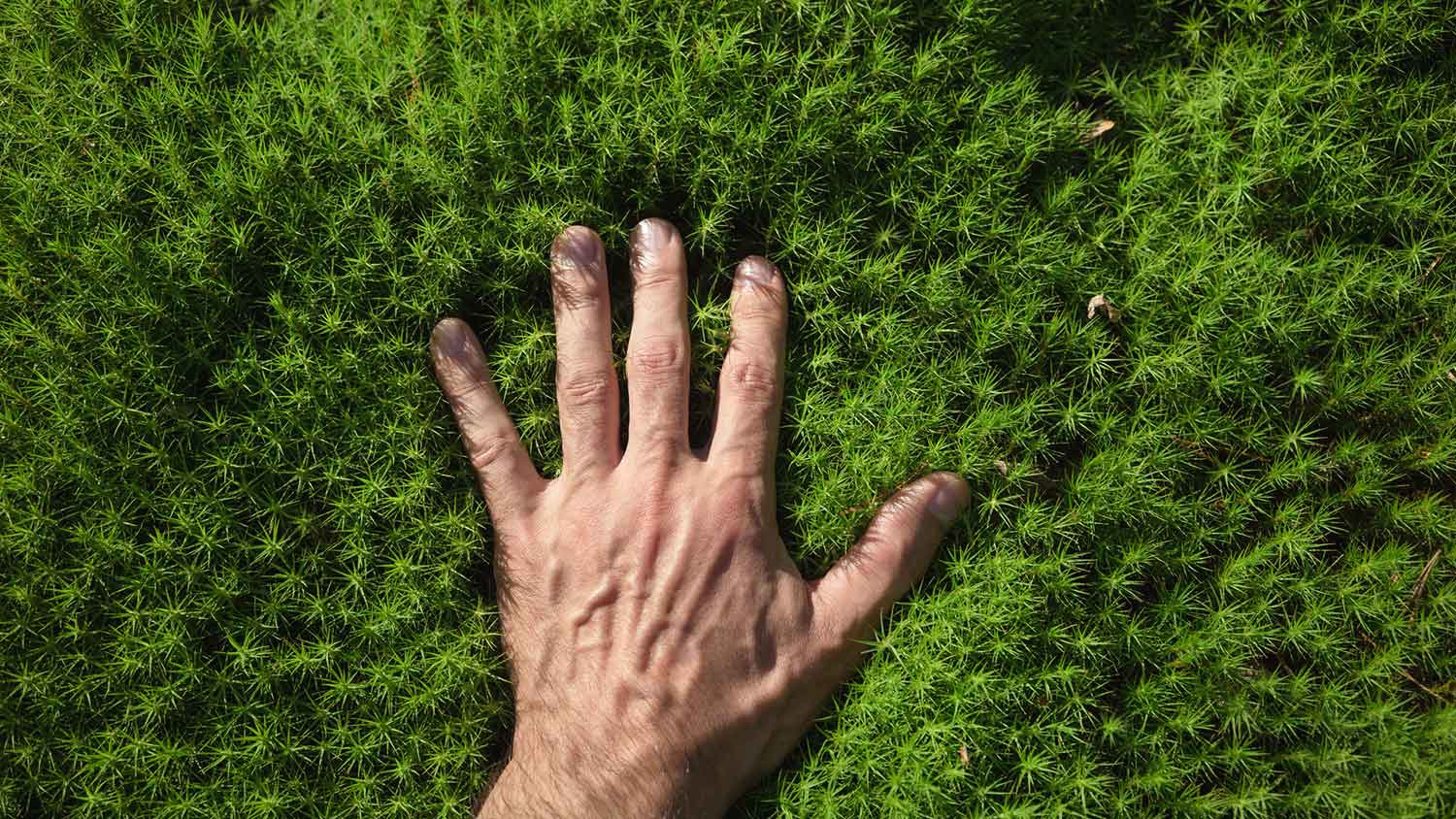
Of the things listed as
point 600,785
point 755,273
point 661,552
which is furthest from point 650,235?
point 600,785

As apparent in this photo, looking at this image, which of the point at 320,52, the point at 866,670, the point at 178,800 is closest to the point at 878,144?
the point at 866,670

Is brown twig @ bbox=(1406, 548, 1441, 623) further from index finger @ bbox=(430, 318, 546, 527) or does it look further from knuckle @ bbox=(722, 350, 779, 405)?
index finger @ bbox=(430, 318, 546, 527)

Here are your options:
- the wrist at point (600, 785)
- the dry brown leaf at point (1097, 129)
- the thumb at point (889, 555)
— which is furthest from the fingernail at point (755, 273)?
the wrist at point (600, 785)

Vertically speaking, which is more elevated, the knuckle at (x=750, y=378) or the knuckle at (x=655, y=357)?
the knuckle at (x=655, y=357)

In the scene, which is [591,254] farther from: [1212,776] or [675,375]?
[1212,776]

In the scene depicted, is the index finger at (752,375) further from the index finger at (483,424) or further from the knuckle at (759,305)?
the index finger at (483,424)

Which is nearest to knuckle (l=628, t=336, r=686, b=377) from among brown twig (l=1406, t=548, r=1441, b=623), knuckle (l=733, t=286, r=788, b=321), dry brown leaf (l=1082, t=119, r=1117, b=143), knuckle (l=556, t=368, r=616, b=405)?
knuckle (l=556, t=368, r=616, b=405)
